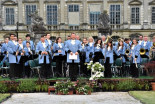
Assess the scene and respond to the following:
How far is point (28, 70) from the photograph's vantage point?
1917 centimetres

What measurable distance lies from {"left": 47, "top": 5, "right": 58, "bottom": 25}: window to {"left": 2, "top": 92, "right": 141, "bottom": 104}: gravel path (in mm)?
32141

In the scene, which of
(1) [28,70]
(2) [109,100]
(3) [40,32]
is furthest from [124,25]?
(2) [109,100]

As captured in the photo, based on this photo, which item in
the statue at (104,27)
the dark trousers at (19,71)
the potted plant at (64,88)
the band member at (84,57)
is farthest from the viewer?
the statue at (104,27)

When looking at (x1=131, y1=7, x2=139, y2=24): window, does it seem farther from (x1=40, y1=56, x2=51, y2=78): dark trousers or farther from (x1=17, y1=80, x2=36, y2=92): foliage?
(x1=17, y1=80, x2=36, y2=92): foliage

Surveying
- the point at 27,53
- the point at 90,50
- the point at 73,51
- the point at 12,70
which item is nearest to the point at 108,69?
the point at 90,50

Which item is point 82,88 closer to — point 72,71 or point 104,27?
point 72,71

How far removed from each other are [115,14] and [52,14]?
7.99 metres

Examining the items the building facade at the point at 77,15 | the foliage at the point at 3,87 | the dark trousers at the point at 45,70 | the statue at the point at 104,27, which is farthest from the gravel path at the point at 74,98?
the building facade at the point at 77,15

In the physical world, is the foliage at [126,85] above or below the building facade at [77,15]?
below

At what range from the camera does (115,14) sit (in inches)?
1866

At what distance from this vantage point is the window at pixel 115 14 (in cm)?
4719

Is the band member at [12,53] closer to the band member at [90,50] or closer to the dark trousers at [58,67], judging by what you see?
the dark trousers at [58,67]

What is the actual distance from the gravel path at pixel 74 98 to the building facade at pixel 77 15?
31514mm

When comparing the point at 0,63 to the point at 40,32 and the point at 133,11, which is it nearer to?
the point at 40,32
